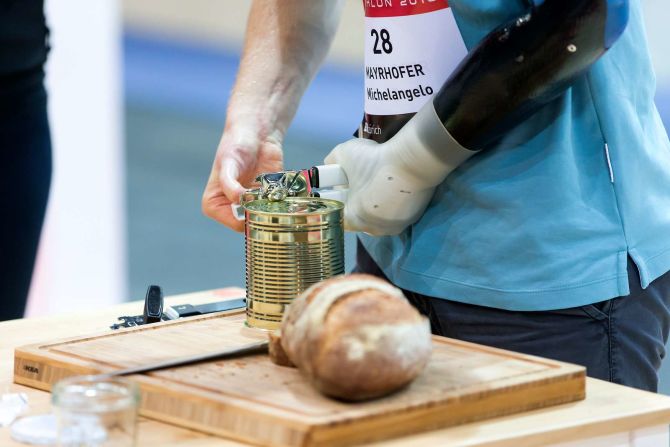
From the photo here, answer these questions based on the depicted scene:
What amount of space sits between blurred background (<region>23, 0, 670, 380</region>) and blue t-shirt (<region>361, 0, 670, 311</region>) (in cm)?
163

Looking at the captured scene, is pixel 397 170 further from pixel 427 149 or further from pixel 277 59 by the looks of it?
pixel 277 59

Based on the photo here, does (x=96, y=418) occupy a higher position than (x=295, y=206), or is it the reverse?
(x=295, y=206)

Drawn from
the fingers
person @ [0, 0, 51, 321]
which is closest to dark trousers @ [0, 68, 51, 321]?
person @ [0, 0, 51, 321]

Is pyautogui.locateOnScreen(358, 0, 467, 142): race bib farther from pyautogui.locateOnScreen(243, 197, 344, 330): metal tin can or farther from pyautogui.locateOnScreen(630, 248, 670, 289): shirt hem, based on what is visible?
pyautogui.locateOnScreen(630, 248, 670, 289): shirt hem

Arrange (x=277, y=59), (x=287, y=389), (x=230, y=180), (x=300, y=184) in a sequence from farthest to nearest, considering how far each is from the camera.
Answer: (x=277, y=59) → (x=230, y=180) → (x=300, y=184) → (x=287, y=389)

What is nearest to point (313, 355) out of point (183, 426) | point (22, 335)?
point (183, 426)

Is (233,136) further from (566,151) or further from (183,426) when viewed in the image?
(183,426)

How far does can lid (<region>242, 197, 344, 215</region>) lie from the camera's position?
109cm

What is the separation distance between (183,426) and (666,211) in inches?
22.3

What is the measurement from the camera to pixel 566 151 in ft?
3.73

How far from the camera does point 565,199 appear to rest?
113cm

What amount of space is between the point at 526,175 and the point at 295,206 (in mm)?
231

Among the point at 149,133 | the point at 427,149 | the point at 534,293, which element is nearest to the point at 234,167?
the point at 427,149

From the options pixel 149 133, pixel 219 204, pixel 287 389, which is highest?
pixel 149 133
